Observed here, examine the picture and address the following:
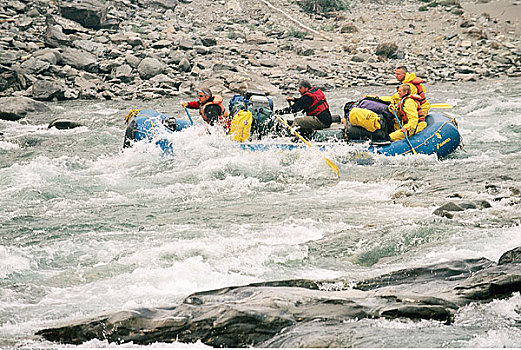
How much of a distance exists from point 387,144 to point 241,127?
2167mm

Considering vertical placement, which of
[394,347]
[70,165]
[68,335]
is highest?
[394,347]

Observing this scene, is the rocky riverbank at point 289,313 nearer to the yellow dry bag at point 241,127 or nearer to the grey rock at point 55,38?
the yellow dry bag at point 241,127

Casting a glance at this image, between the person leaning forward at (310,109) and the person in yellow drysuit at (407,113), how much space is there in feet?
3.51

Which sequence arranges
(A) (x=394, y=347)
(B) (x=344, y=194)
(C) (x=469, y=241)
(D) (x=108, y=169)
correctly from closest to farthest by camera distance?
(A) (x=394, y=347)
(C) (x=469, y=241)
(B) (x=344, y=194)
(D) (x=108, y=169)

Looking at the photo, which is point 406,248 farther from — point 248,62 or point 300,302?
point 248,62

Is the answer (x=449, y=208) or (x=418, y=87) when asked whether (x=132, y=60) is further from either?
(x=449, y=208)

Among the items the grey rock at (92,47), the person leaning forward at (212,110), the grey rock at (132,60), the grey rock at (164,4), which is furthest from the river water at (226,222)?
the grey rock at (164,4)

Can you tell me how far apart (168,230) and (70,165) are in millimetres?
3775

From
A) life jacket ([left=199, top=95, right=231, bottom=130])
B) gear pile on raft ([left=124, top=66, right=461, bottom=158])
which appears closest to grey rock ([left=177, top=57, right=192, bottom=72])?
gear pile on raft ([left=124, top=66, right=461, bottom=158])

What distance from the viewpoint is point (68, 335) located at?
3.40 meters

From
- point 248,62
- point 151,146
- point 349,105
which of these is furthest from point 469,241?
point 248,62

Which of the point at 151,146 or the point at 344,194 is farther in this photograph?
the point at 151,146

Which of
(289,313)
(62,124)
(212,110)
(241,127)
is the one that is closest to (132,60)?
(62,124)

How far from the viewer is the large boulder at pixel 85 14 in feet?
65.5
